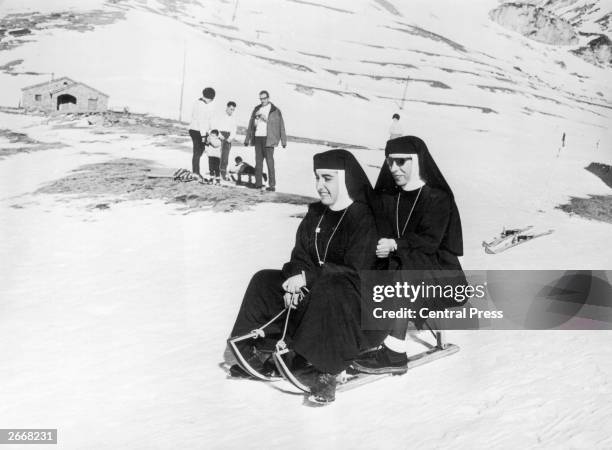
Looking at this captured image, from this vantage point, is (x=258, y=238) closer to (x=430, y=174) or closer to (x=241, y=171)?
(x=241, y=171)

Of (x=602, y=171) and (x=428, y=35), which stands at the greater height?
(x=428, y=35)

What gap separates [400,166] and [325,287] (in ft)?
2.34

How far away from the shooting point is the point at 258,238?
4.82m

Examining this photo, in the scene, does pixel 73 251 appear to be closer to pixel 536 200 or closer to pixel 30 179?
pixel 30 179

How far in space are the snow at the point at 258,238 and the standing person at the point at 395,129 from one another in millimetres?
213

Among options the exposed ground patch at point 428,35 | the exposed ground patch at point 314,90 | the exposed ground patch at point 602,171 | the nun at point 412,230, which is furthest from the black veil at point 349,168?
the exposed ground patch at point 428,35

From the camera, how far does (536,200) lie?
238 inches

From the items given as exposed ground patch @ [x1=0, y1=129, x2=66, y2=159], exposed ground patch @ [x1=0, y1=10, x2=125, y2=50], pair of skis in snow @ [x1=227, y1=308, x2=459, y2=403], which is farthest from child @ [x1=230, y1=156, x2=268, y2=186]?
pair of skis in snow @ [x1=227, y1=308, x2=459, y2=403]

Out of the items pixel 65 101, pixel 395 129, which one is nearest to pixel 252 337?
pixel 395 129

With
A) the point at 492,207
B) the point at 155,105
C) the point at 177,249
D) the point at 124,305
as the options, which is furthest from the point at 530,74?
the point at 124,305

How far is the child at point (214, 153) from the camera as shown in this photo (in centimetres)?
594

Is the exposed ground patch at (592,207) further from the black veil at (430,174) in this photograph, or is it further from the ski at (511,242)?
the black veil at (430,174)

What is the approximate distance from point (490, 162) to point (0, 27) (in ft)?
18.5

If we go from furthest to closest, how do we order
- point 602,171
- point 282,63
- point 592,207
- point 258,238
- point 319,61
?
point 282,63
point 319,61
point 602,171
point 592,207
point 258,238
